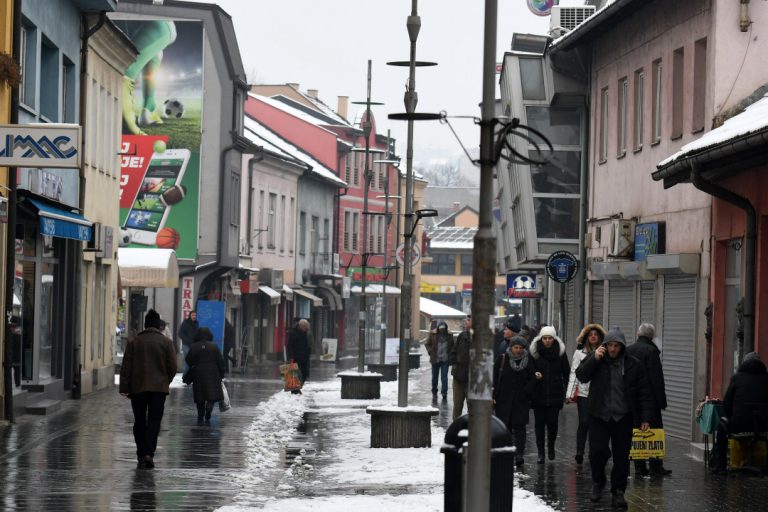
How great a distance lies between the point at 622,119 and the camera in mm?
30344

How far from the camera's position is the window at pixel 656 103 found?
89.3 ft

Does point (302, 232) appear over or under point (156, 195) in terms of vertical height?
under

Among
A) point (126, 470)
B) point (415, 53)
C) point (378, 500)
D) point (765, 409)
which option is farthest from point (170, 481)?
point (415, 53)

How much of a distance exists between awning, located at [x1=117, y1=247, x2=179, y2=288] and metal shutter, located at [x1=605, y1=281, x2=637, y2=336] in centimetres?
1272

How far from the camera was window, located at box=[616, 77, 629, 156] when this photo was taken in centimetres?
2998

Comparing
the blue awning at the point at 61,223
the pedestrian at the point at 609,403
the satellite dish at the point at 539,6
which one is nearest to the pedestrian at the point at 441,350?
the blue awning at the point at 61,223

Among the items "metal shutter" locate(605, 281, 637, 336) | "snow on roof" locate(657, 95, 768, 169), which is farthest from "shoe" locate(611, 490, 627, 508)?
"metal shutter" locate(605, 281, 637, 336)

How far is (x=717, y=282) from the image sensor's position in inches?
890

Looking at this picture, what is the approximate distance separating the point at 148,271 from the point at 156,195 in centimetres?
1213

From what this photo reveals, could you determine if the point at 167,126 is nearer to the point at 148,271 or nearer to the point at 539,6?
the point at 148,271

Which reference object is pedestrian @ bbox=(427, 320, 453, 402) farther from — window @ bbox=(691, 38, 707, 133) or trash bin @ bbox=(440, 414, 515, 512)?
trash bin @ bbox=(440, 414, 515, 512)

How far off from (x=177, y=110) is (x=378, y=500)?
38.2 m

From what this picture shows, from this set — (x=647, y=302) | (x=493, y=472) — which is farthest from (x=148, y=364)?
(x=647, y=302)

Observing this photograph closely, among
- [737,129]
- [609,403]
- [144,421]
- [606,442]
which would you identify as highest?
[737,129]
